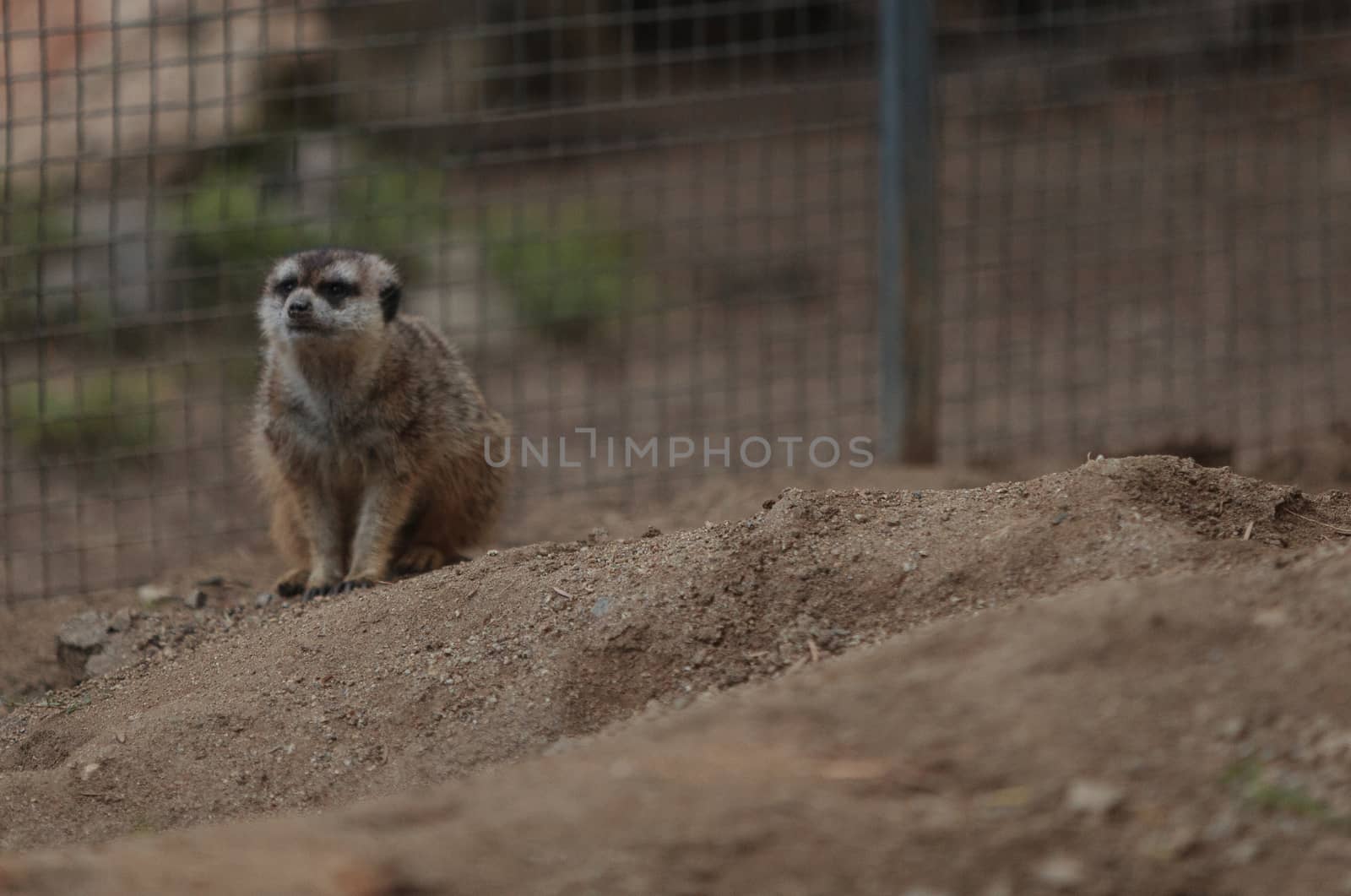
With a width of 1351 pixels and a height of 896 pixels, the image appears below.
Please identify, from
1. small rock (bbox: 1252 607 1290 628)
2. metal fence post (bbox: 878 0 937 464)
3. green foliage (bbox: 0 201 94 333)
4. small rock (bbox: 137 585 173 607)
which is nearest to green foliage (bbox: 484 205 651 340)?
green foliage (bbox: 0 201 94 333)

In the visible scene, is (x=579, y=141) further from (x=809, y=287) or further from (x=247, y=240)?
(x=247, y=240)

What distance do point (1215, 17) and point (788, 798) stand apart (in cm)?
1117

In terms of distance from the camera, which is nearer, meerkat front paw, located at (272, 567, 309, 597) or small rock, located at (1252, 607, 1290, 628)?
small rock, located at (1252, 607, 1290, 628)

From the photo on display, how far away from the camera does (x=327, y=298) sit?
4.86 metres

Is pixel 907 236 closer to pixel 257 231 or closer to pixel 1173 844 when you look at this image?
pixel 257 231

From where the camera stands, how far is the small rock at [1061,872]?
204 cm

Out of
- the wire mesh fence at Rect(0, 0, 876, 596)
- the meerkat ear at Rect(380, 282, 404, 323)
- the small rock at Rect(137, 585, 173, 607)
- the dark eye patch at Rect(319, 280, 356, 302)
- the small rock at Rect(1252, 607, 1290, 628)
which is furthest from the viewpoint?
the wire mesh fence at Rect(0, 0, 876, 596)

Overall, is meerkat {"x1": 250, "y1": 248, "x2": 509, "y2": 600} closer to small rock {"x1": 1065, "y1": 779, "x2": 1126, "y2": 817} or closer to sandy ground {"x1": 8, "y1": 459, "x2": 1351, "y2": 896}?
sandy ground {"x1": 8, "y1": 459, "x2": 1351, "y2": 896}

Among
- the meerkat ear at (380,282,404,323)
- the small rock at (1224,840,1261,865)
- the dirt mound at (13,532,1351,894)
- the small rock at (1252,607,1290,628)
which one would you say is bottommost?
the small rock at (1224,840,1261,865)

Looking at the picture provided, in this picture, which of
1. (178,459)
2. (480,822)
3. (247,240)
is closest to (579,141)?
(247,240)

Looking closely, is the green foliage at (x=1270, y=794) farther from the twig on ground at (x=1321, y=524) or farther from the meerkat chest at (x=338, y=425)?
the meerkat chest at (x=338, y=425)

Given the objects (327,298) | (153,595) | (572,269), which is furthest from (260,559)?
(572,269)

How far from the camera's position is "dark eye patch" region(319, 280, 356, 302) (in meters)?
4.88

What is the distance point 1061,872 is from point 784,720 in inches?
19.2
